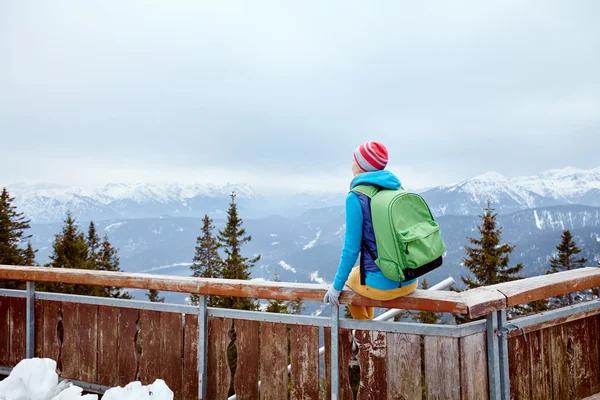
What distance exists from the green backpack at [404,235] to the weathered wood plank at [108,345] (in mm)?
2419

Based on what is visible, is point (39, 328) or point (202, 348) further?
point (39, 328)

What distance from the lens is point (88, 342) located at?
3.47 metres

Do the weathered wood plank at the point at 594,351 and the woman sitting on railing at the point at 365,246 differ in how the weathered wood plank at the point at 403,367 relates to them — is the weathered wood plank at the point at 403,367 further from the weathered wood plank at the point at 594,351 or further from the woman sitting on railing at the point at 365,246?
the weathered wood plank at the point at 594,351

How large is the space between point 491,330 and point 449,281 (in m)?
1.19

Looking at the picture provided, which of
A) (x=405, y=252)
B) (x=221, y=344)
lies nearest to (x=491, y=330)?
(x=405, y=252)

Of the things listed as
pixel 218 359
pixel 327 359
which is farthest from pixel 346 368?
pixel 218 359

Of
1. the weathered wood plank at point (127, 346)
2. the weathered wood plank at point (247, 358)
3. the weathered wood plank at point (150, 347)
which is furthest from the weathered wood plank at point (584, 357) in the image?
the weathered wood plank at point (127, 346)

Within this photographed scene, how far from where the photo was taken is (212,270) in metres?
36.0

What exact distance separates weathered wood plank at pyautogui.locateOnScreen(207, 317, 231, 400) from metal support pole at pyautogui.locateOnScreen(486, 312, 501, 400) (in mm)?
1885

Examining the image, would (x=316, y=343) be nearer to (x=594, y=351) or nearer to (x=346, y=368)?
(x=346, y=368)

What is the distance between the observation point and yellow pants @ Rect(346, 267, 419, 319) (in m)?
2.54

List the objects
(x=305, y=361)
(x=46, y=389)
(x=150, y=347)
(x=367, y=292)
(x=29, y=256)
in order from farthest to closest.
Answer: (x=29, y=256) → (x=150, y=347) → (x=305, y=361) → (x=367, y=292) → (x=46, y=389)

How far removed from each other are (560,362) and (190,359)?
2.87 meters

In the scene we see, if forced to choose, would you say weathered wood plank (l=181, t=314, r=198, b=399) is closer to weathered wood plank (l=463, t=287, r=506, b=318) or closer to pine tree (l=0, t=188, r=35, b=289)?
weathered wood plank (l=463, t=287, r=506, b=318)
